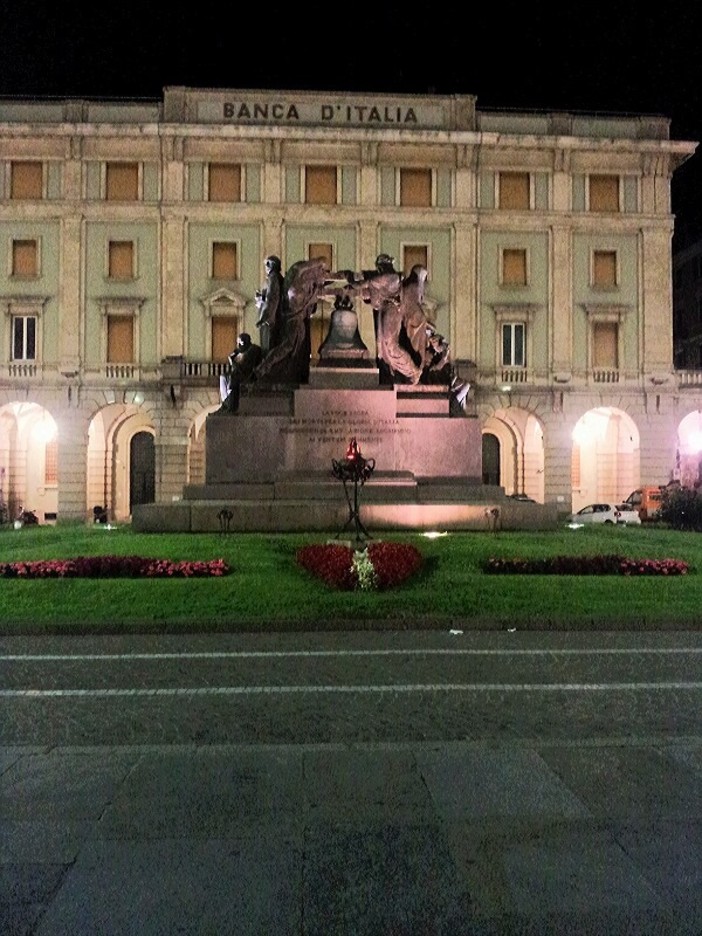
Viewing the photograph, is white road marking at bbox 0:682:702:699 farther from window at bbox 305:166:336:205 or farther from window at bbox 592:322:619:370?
window at bbox 305:166:336:205

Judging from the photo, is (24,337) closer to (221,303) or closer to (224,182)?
(221,303)

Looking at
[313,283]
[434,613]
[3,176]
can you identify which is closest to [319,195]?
[3,176]

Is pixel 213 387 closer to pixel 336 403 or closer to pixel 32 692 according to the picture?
pixel 336 403

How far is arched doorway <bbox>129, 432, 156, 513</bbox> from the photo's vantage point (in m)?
46.5

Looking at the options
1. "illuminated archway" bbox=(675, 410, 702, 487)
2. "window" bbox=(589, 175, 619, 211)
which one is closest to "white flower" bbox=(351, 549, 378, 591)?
"illuminated archway" bbox=(675, 410, 702, 487)

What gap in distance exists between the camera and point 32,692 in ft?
24.0

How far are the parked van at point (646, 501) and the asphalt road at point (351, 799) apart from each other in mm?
27240

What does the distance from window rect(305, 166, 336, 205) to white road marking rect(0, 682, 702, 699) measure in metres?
38.7

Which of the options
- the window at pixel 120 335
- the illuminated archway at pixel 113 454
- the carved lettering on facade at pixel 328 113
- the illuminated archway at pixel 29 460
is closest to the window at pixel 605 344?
the carved lettering on facade at pixel 328 113

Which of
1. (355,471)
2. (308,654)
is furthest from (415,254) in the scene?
(308,654)

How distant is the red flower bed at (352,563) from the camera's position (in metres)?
12.0

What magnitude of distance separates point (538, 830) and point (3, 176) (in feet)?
146

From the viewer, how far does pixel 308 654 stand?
29.9 feet

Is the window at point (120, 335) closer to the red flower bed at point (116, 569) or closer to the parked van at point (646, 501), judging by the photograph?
the parked van at point (646, 501)
